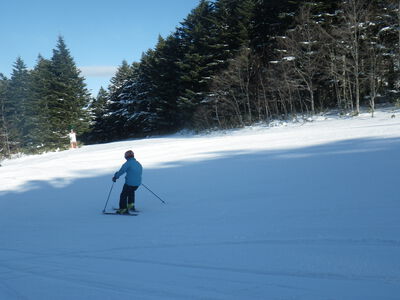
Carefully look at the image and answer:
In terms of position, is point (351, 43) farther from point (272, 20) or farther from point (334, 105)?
point (272, 20)

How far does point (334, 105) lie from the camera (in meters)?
25.2

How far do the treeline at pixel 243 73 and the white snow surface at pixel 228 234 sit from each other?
1298cm

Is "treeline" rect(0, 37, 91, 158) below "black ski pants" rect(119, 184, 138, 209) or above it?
above

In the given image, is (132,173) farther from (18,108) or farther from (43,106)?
(18,108)

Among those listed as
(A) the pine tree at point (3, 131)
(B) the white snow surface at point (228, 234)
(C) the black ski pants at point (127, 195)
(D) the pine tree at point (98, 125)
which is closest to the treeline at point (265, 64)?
(D) the pine tree at point (98, 125)

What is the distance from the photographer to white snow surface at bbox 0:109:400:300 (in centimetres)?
349

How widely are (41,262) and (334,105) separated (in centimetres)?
2524

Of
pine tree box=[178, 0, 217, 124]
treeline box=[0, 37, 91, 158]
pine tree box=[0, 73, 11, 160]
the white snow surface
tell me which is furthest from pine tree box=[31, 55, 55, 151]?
the white snow surface

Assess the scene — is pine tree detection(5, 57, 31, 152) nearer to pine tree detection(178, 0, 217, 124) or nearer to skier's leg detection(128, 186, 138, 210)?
pine tree detection(178, 0, 217, 124)

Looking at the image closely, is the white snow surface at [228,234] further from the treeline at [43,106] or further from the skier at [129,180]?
the treeline at [43,106]

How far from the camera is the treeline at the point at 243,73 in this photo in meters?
20.9

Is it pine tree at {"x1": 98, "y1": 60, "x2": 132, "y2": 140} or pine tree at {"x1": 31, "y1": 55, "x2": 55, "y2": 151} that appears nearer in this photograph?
pine tree at {"x1": 31, "y1": 55, "x2": 55, "y2": 151}

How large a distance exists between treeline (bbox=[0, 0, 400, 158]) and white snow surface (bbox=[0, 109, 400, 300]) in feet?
42.6

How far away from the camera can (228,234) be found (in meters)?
5.07
